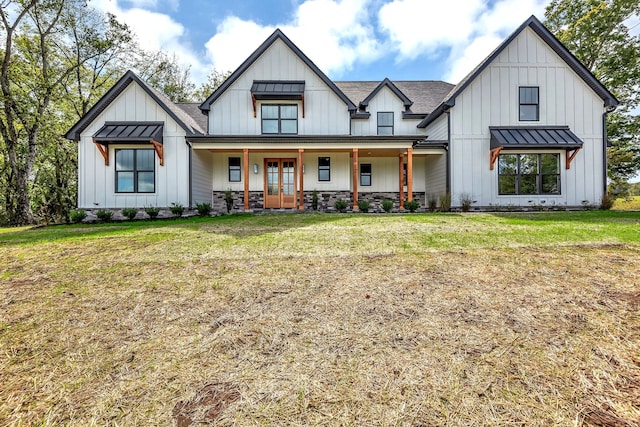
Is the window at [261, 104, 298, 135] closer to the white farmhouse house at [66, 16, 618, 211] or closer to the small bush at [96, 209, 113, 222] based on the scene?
the white farmhouse house at [66, 16, 618, 211]

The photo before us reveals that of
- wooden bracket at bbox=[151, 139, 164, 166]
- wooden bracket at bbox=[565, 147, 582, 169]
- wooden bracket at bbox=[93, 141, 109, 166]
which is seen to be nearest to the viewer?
wooden bracket at bbox=[151, 139, 164, 166]

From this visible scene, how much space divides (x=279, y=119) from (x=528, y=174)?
11478mm

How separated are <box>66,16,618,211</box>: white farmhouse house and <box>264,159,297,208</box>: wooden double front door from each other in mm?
50

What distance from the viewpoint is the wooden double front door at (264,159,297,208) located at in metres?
14.1

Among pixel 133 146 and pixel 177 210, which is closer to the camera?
pixel 177 210

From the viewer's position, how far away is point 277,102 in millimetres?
13586

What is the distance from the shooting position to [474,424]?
5.22 ft

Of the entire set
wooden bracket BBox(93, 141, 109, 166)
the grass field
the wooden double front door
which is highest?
wooden bracket BBox(93, 141, 109, 166)

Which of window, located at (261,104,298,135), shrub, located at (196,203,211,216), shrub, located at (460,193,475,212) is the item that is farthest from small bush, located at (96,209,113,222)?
shrub, located at (460,193,475,212)

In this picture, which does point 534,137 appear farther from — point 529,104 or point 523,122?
point 529,104

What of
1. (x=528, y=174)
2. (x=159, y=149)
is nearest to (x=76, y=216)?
(x=159, y=149)

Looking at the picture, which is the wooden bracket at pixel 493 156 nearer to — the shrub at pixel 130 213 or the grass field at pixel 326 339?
the grass field at pixel 326 339

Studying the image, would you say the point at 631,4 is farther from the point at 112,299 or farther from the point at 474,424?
the point at 112,299

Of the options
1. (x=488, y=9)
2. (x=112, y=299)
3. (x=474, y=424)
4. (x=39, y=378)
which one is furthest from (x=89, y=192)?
(x=488, y=9)
